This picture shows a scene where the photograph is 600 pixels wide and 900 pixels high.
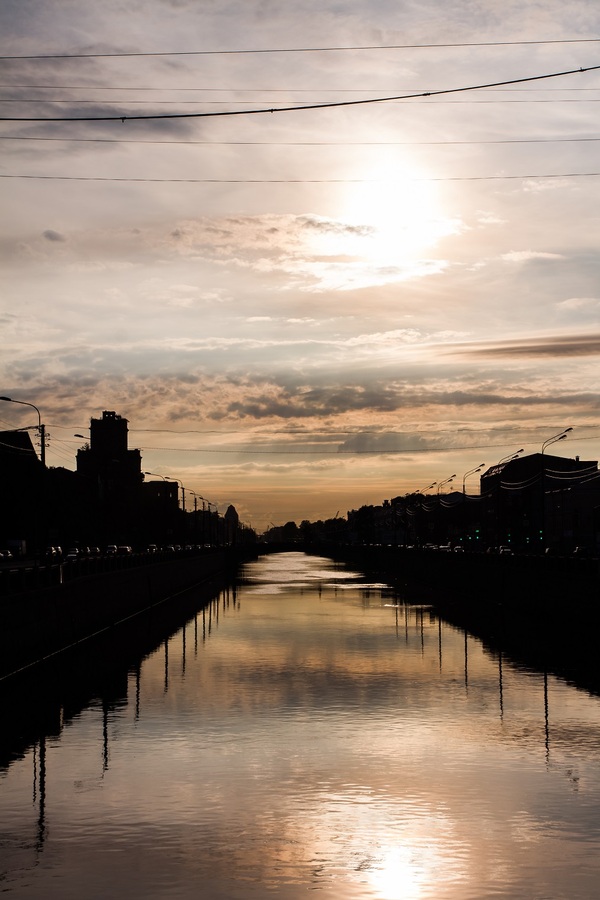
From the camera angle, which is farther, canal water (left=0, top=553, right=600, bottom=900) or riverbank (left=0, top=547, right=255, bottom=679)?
riverbank (left=0, top=547, right=255, bottom=679)

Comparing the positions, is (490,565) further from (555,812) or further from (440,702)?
(555,812)

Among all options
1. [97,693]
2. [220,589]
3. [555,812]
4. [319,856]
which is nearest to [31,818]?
[319,856]

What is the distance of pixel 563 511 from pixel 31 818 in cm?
17374

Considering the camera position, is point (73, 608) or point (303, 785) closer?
point (303, 785)

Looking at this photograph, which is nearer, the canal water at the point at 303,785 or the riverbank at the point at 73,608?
the canal water at the point at 303,785

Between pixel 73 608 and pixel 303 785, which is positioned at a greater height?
pixel 73 608

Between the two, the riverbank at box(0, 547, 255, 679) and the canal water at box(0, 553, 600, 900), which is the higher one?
the riverbank at box(0, 547, 255, 679)

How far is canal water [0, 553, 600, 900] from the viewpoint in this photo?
16.1 metres

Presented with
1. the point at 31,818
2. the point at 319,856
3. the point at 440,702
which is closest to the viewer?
the point at 319,856

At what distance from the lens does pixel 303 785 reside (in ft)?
72.3

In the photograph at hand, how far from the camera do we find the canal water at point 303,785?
16.1 m

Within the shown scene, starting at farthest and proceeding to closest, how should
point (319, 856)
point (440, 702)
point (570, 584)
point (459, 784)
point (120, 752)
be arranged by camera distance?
point (570, 584)
point (440, 702)
point (120, 752)
point (459, 784)
point (319, 856)

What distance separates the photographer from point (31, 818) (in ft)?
64.6

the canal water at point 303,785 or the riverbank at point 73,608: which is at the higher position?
the riverbank at point 73,608
